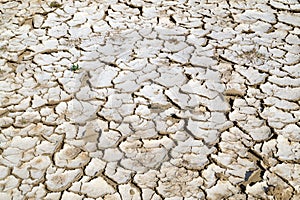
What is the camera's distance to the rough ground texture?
2.84 meters

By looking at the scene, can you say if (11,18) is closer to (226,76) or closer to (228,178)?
(226,76)

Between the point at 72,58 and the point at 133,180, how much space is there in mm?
1432

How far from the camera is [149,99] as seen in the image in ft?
11.3

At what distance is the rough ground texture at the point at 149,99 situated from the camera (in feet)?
9.30

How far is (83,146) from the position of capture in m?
3.08

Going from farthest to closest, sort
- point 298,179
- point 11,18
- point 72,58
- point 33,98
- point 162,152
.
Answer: point 11,18
point 72,58
point 33,98
point 162,152
point 298,179

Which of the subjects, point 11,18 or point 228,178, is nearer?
point 228,178

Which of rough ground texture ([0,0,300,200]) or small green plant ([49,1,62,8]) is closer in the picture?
rough ground texture ([0,0,300,200])

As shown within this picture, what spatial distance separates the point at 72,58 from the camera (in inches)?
152

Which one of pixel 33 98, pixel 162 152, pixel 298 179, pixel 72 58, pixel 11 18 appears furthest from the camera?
pixel 11 18

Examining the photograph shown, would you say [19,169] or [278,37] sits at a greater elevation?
[278,37]

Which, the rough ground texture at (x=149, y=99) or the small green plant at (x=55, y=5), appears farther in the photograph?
the small green plant at (x=55, y=5)

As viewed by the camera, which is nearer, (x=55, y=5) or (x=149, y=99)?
(x=149, y=99)

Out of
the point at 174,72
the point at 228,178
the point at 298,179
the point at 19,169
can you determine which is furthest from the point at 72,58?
the point at 298,179
